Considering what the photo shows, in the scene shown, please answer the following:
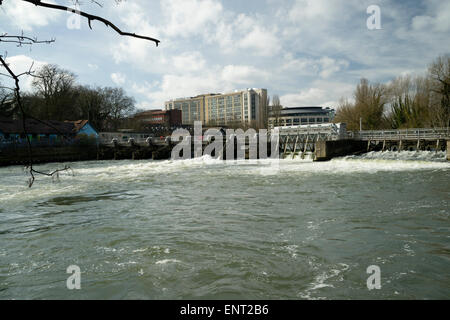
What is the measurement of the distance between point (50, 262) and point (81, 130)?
2002 inches

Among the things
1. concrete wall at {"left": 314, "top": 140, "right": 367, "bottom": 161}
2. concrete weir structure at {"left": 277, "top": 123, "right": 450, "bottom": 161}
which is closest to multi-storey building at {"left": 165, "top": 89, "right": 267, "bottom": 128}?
concrete weir structure at {"left": 277, "top": 123, "right": 450, "bottom": 161}

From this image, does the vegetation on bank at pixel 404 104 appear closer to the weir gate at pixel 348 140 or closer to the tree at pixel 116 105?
the weir gate at pixel 348 140

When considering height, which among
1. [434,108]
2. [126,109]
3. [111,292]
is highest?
[126,109]

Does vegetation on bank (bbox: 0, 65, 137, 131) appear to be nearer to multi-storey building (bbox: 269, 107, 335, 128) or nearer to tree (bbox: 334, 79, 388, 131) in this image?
tree (bbox: 334, 79, 388, 131)

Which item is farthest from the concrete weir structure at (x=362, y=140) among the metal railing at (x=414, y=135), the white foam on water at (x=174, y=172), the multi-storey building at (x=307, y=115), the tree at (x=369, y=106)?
the multi-storey building at (x=307, y=115)

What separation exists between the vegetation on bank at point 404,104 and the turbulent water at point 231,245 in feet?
87.8

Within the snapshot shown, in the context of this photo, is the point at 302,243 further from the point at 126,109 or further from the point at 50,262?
the point at 126,109

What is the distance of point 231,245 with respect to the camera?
717cm

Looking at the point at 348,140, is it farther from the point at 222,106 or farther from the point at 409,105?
the point at 222,106

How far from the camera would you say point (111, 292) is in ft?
16.8

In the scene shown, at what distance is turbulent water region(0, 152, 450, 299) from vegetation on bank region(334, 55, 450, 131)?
87.8ft

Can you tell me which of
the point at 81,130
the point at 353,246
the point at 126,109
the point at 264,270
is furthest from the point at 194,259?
the point at 126,109

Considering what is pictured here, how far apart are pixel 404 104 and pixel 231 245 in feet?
142
